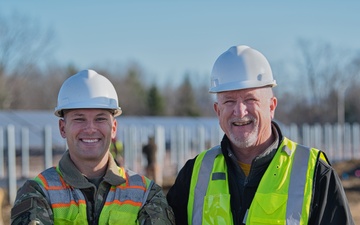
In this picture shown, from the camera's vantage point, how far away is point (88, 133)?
3.86 metres

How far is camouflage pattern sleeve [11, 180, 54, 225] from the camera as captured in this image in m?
3.50

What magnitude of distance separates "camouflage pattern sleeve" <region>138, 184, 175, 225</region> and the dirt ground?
7.18 meters

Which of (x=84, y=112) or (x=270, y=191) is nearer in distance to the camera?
(x=270, y=191)

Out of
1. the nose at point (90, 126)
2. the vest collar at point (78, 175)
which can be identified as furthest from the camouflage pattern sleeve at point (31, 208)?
the nose at point (90, 126)

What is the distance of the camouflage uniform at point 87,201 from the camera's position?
3.54 m

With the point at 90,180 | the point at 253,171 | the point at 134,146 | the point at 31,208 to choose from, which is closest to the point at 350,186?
the point at 134,146

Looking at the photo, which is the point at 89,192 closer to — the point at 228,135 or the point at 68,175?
the point at 68,175

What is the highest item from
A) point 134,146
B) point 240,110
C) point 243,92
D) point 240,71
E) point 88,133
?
point 240,71

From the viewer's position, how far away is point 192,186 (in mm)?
4059

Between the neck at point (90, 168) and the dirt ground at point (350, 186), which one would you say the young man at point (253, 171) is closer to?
the neck at point (90, 168)

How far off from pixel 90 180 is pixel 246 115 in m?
1.05

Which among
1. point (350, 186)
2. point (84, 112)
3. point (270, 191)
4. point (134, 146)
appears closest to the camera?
point (270, 191)

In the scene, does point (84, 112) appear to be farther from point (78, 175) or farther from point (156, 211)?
point (156, 211)

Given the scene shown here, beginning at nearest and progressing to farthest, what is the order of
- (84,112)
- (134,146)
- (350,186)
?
(84,112) → (350,186) → (134,146)
